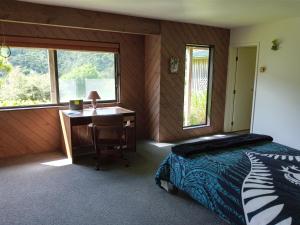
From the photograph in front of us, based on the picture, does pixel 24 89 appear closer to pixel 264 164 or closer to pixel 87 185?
pixel 87 185

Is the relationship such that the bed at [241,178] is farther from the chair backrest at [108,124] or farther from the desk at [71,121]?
the desk at [71,121]

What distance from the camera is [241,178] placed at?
2172mm

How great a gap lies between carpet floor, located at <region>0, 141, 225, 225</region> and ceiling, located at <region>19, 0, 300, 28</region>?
251 cm

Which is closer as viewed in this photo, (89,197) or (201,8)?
(89,197)

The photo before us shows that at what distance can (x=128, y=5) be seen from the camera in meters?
3.54

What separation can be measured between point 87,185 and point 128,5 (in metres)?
2.69

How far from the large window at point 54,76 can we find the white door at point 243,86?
301cm

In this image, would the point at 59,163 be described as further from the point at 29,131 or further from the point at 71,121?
the point at 29,131

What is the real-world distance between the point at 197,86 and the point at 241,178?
12.5ft

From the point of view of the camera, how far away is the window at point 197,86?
5547 millimetres

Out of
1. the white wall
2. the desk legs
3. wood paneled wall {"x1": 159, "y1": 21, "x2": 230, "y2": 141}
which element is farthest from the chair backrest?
the white wall

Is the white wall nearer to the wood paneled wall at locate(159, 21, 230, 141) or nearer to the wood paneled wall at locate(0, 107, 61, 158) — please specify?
the wood paneled wall at locate(159, 21, 230, 141)

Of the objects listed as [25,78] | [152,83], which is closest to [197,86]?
[152,83]

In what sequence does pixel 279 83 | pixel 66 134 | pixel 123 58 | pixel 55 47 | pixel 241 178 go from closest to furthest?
pixel 241 178 < pixel 66 134 < pixel 55 47 < pixel 279 83 < pixel 123 58
